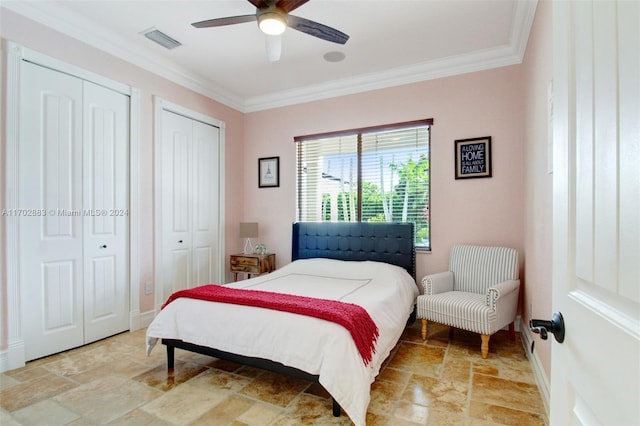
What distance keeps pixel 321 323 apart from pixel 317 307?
0.14m

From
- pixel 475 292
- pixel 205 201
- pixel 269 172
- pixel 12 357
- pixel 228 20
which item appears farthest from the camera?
pixel 269 172

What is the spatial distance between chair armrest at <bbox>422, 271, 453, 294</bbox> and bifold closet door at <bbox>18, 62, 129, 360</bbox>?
3029 mm

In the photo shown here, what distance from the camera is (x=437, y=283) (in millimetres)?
3268

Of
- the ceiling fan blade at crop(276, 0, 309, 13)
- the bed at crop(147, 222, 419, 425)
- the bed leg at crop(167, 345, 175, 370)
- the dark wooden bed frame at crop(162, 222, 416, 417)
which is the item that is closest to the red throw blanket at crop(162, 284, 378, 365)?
the bed at crop(147, 222, 419, 425)

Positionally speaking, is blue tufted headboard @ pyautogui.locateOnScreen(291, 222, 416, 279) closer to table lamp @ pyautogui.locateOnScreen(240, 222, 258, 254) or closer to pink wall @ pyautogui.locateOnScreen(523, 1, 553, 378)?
table lamp @ pyautogui.locateOnScreen(240, 222, 258, 254)

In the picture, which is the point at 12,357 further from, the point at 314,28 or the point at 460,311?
the point at 460,311

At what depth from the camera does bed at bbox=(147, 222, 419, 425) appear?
1.88 metres

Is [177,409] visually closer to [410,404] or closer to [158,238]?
[410,404]

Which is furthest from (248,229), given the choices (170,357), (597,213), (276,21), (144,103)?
(597,213)

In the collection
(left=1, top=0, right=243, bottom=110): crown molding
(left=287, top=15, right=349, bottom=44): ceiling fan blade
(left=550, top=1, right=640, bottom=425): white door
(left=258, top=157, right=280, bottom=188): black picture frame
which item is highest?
(left=1, top=0, right=243, bottom=110): crown molding

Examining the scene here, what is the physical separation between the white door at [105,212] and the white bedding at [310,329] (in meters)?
0.99

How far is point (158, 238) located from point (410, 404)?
3024 mm

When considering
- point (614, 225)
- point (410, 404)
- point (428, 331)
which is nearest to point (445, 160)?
point (428, 331)

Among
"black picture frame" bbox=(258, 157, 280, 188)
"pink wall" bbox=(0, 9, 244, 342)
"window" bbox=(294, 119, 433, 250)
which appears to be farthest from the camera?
"black picture frame" bbox=(258, 157, 280, 188)
